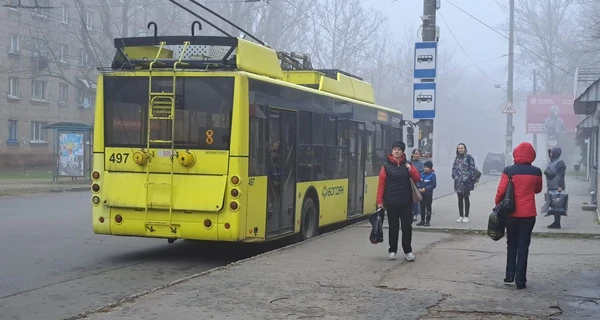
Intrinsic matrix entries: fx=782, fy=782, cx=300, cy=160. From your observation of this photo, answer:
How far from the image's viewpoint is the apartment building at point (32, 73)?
153 feet

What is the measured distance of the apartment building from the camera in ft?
153

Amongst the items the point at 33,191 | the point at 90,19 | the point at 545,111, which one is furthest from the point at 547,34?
the point at 33,191

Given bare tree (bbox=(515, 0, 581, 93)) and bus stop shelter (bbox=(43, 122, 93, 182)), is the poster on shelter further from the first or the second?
bare tree (bbox=(515, 0, 581, 93))

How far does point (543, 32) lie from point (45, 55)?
1634 inches

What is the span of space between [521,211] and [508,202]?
0.19m

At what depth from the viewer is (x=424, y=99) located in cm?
1798

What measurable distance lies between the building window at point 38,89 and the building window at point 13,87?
170 centimetres

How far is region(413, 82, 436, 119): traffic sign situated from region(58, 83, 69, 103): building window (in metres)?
40.1

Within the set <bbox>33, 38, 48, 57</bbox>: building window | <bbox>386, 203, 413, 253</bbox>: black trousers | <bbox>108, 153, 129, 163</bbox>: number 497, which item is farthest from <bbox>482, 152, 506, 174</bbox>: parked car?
<bbox>108, 153, 129, 163</bbox>: number 497

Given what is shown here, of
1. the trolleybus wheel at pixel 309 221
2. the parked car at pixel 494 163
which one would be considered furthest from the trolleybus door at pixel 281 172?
the parked car at pixel 494 163

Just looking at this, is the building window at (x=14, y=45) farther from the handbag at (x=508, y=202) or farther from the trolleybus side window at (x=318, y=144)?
the handbag at (x=508, y=202)

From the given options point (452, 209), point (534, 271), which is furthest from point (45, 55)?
point (534, 271)

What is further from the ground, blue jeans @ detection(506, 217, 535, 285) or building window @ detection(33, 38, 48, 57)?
building window @ detection(33, 38, 48, 57)

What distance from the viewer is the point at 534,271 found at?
10.3 m
